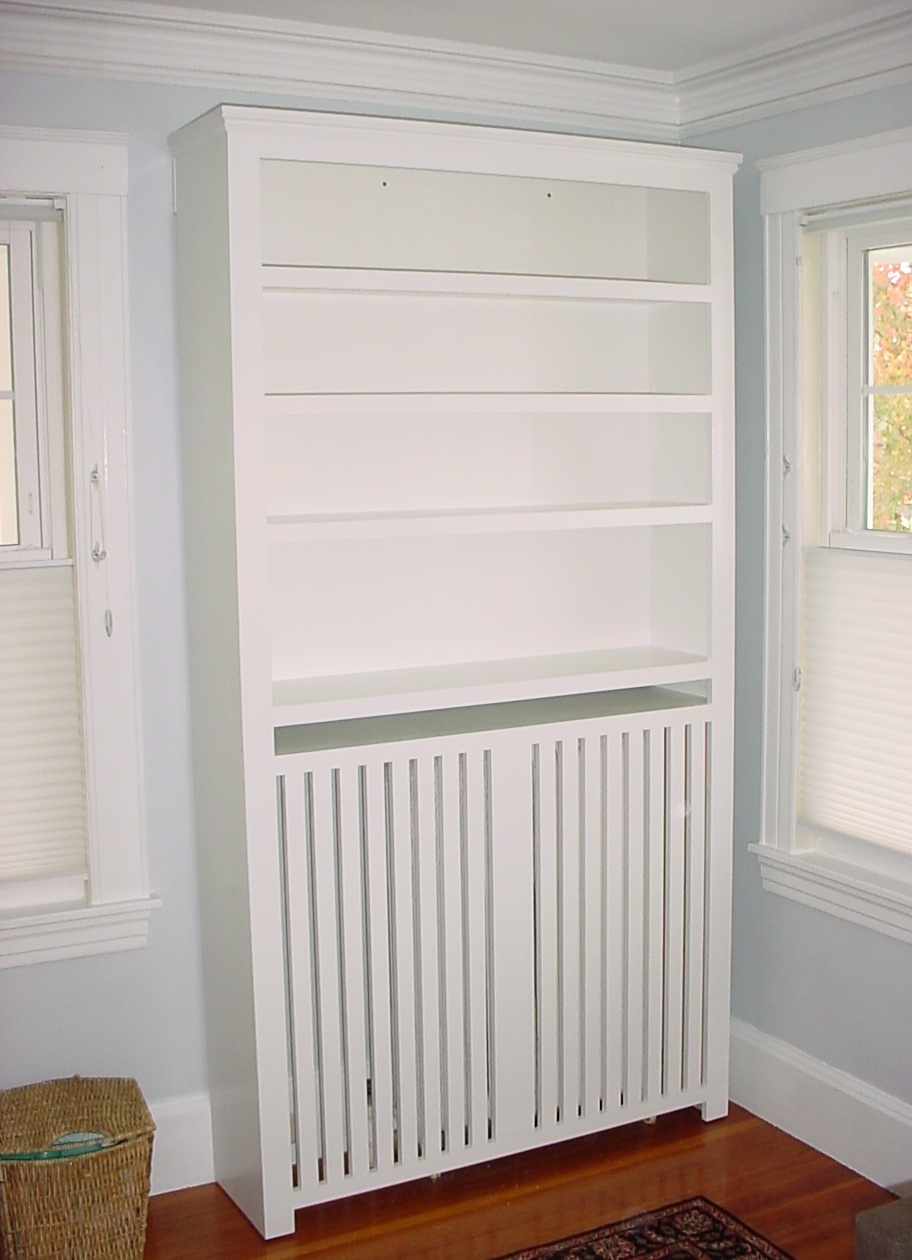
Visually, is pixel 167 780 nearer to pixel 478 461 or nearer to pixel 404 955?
pixel 404 955

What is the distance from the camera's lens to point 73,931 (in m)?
3.06

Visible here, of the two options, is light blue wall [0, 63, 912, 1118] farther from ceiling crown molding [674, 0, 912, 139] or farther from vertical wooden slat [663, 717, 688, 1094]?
vertical wooden slat [663, 717, 688, 1094]

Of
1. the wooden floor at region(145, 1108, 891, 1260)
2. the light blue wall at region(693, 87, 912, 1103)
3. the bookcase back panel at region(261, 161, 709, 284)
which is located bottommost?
the wooden floor at region(145, 1108, 891, 1260)

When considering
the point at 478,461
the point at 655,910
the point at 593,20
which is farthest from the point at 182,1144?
the point at 593,20

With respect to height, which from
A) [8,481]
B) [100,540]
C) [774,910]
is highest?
[8,481]

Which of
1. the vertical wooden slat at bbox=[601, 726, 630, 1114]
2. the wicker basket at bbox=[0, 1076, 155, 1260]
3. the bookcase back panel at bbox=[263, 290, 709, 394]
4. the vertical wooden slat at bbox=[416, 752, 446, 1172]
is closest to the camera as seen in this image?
the wicker basket at bbox=[0, 1076, 155, 1260]

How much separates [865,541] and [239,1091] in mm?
1908

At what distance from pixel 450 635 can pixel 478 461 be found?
17.2 inches

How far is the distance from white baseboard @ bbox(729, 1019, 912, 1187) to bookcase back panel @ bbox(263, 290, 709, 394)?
1.68 meters

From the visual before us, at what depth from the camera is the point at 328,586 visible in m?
3.26

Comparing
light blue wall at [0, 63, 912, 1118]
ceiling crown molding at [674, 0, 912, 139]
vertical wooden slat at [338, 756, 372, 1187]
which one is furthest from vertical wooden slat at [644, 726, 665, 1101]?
ceiling crown molding at [674, 0, 912, 139]

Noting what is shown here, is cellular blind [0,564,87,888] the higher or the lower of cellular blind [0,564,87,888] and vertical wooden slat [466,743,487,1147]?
the higher

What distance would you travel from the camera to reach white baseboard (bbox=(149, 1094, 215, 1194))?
10.6 ft

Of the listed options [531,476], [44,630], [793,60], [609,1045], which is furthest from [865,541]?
[44,630]
